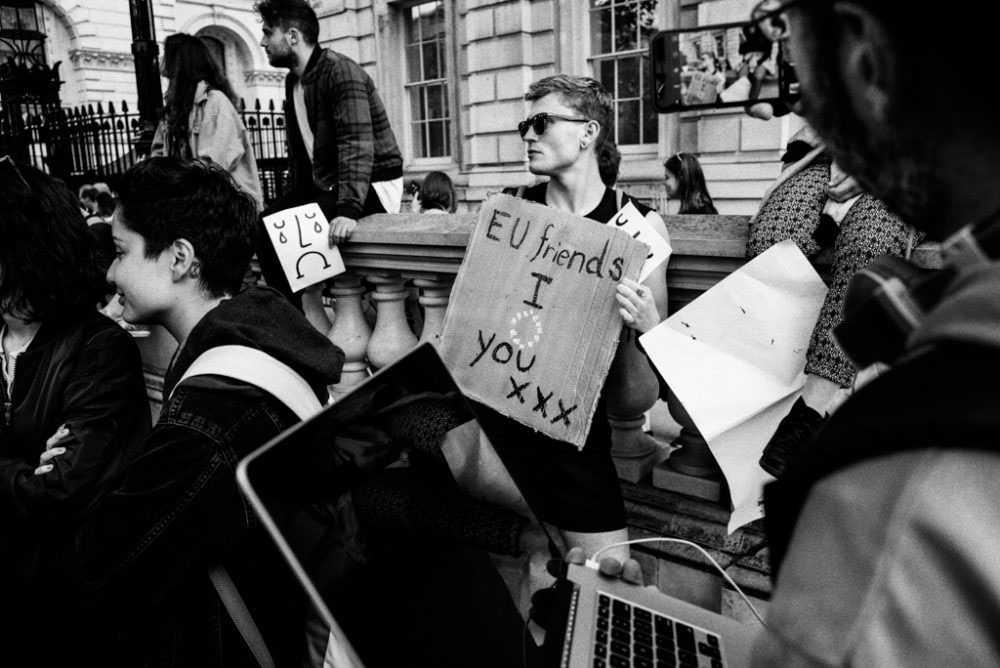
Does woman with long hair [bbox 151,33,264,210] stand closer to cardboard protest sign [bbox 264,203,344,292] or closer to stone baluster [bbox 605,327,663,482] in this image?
cardboard protest sign [bbox 264,203,344,292]

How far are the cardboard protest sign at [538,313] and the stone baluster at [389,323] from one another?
992mm

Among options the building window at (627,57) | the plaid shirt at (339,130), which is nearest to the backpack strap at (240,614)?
the plaid shirt at (339,130)

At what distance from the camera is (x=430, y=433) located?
1.18 meters

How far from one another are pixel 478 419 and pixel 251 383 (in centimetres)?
51

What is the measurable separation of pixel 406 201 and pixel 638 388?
34.5 ft

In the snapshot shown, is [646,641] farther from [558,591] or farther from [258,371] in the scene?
[258,371]

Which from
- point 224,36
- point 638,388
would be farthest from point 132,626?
point 224,36

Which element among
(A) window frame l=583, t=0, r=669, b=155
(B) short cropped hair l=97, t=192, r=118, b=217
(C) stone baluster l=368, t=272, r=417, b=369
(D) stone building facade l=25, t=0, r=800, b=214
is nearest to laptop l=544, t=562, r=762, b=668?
(C) stone baluster l=368, t=272, r=417, b=369

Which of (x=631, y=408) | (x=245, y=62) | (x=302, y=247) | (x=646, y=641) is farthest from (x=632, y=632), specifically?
(x=245, y=62)

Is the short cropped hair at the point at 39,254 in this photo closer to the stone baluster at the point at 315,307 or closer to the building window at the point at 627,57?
the stone baluster at the point at 315,307

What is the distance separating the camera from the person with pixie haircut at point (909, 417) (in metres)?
0.48

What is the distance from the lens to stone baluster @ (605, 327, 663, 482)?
2.38m

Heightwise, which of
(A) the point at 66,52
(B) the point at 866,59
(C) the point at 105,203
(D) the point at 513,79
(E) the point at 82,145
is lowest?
(C) the point at 105,203

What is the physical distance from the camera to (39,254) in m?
2.34
